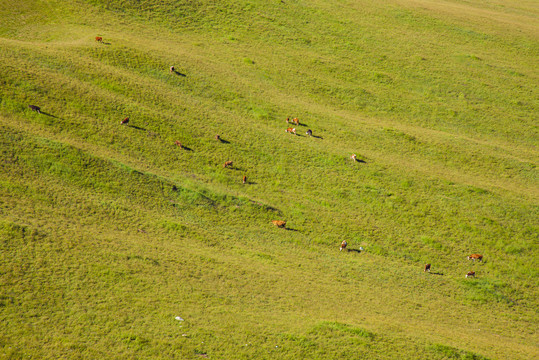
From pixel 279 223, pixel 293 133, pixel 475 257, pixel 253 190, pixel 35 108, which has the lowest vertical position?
pixel 475 257

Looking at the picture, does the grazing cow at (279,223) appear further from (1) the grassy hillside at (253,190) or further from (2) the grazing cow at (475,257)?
(2) the grazing cow at (475,257)

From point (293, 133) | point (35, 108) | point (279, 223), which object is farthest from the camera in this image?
point (293, 133)

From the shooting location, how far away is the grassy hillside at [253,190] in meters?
29.8

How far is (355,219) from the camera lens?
1720 inches

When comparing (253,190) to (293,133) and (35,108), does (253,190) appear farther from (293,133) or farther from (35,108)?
(35,108)

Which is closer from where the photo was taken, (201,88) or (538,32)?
(201,88)

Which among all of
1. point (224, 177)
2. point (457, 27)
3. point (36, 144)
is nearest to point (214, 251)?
point (224, 177)

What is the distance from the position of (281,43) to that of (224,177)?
36.4 meters

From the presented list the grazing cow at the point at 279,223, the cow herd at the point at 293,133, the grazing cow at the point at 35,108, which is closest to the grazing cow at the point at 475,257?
the cow herd at the point at 293,133

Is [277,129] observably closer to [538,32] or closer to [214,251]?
[214,251]

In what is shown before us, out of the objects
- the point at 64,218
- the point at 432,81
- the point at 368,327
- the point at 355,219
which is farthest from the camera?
the point at 432,81

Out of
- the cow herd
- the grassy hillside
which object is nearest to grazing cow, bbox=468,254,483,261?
the cow herd

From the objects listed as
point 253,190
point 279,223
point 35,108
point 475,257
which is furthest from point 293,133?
point 35,108

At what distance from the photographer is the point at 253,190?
44.6m
